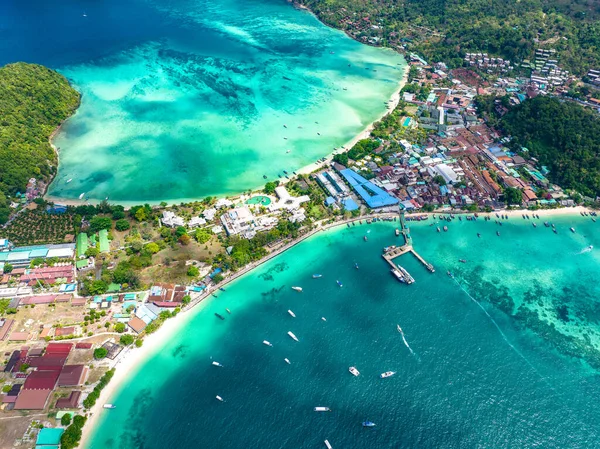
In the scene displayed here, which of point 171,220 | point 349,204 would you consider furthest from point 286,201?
point 171,220

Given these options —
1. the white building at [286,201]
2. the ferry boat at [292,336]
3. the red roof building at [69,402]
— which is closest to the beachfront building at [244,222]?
the white building at [286,201]

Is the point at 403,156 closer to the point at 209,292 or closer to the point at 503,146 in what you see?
the point at 503,146

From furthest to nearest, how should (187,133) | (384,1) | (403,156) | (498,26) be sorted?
(384,1), (498,26), (187,133), (403,156)

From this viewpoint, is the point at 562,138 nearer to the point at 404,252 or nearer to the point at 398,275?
the point at 404,252

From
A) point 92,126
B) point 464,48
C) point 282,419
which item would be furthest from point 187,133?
point 464,48

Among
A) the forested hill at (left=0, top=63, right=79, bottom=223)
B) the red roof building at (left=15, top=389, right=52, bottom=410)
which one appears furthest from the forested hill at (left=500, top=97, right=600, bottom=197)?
the forested hill at (left=0, top=63, right=79, bottom=223)

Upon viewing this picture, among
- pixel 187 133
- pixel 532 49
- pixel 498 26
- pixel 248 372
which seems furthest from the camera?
pixel 498 26
